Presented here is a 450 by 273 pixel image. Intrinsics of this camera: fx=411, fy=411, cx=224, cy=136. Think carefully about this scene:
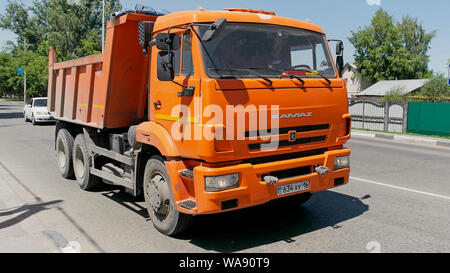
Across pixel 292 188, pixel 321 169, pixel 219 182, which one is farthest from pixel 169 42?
pixel 321 169

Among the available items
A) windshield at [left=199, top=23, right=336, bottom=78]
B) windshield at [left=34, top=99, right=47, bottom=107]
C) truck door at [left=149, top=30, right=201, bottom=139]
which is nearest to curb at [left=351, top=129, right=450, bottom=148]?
windshield at [left=199, top=23, right=336, bottom=78]

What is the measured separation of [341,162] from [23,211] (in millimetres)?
4645

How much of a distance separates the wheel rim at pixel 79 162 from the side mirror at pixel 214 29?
4.34 meters

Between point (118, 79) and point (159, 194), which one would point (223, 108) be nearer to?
point (159, 194)

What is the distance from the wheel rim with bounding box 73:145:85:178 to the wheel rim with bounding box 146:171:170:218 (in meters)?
3.01

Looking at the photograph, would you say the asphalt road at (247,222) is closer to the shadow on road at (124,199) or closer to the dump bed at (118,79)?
the shadow on road at (124,199)

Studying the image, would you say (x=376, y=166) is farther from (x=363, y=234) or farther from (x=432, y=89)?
(x=432, y=89)

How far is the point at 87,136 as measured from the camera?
24.1 feet

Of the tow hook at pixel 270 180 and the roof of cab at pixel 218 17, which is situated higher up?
the roof of cab at pixel 218 17

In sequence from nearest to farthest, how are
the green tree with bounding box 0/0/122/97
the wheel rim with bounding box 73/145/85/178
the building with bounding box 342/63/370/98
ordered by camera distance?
the wheel rim with bounding box 73/145/85/178
the green tree with bounding box 0/0/122/97
the building with bounding box 342/63/370/98

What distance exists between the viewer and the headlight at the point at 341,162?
17.4ft

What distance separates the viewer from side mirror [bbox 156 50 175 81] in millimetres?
4758

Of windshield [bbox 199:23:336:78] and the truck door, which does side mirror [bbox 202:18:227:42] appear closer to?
windshield [bbox 199:23:336:78]

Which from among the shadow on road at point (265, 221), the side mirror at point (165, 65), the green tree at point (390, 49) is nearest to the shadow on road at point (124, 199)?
the shadow on road at point (265, 221)
